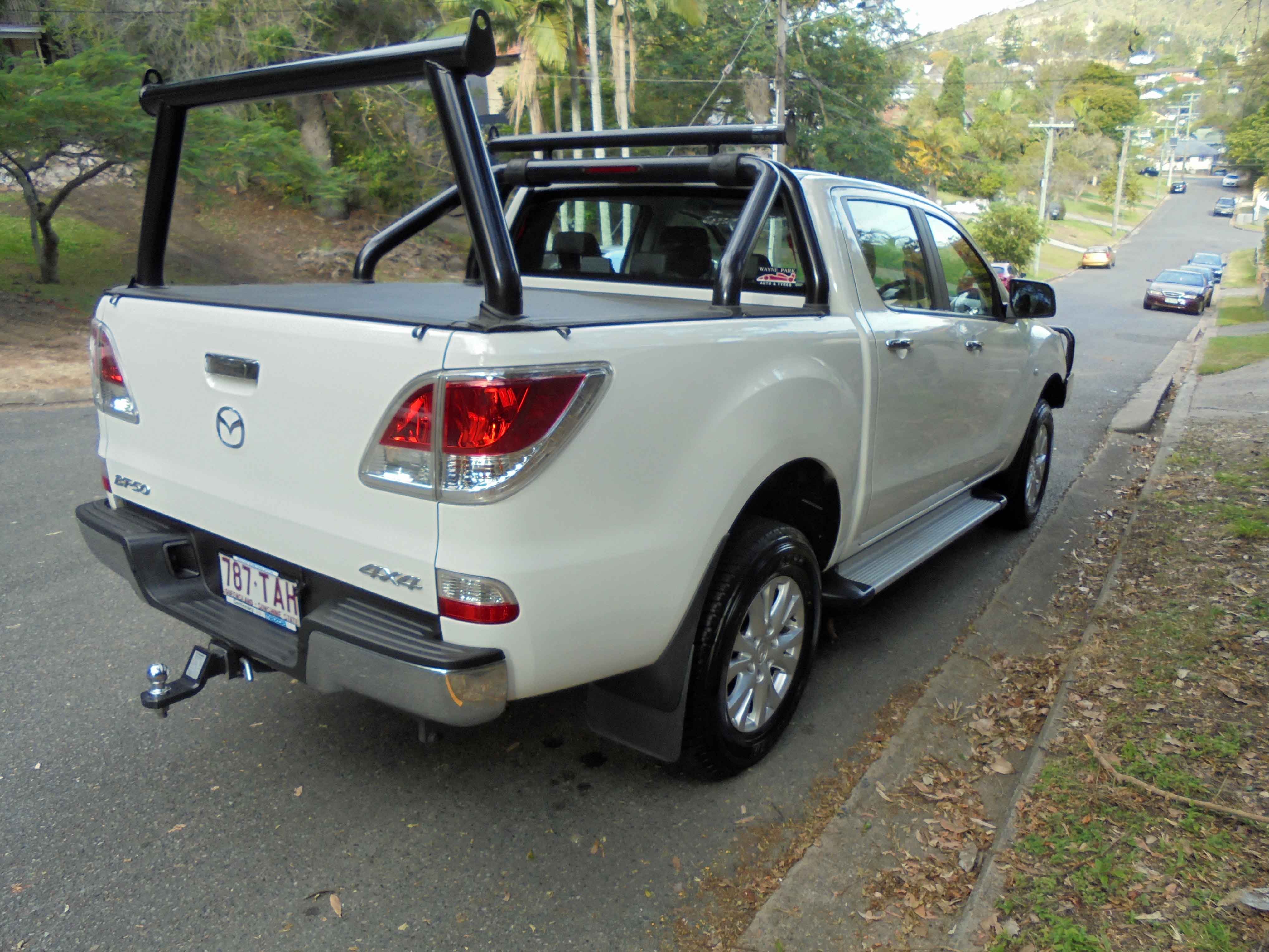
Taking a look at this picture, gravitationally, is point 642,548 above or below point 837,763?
above

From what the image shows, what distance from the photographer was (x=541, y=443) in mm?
2188

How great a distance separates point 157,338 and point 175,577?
72cm

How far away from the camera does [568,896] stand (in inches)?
102

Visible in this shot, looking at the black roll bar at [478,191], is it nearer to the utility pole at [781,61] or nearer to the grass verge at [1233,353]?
the grass verge at [1233,353]

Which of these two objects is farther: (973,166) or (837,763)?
(973,166)

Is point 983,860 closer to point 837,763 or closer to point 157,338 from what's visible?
point 837,763

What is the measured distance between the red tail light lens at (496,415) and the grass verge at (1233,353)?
44.2 feet

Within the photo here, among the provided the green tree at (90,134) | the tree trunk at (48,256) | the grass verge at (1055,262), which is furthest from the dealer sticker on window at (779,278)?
the grass verge at (1055,262)

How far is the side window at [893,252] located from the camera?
3791 millimetres

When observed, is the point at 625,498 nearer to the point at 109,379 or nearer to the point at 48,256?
the point at 109,379

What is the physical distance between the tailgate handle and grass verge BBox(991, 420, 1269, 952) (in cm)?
233

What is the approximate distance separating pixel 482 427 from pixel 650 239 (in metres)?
2.15

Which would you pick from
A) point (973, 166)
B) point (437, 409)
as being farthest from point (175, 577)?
point (973, 166)

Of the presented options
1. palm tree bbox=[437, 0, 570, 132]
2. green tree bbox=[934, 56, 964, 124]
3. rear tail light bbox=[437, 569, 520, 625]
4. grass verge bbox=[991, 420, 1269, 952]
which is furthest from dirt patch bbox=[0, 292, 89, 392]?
green tree bbox=[934, 56, 964, 124]
